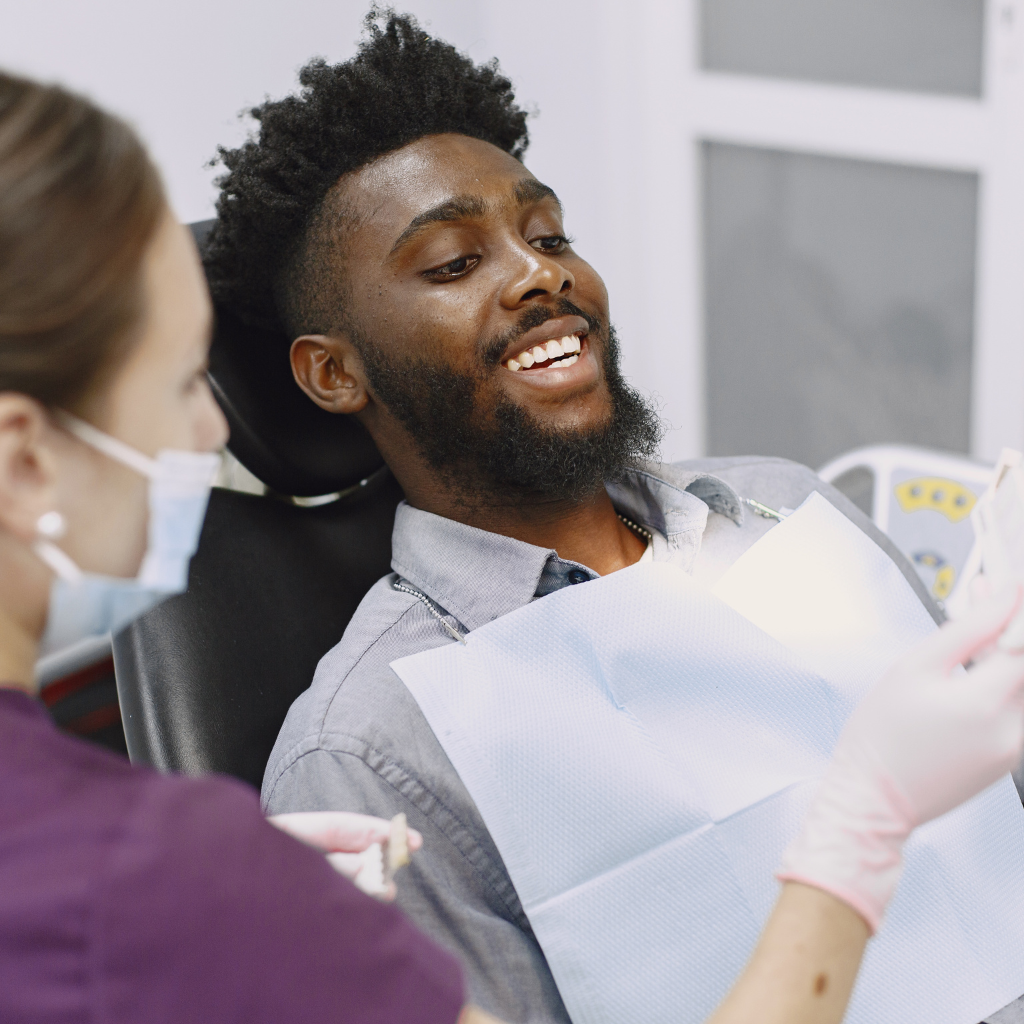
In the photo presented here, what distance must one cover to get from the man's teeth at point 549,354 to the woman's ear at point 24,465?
67cm

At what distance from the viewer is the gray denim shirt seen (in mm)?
977

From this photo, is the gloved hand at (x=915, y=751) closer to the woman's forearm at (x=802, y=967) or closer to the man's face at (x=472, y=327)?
the woman's forearm at (x=802, y=967)

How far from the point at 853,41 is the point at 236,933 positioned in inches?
90.4

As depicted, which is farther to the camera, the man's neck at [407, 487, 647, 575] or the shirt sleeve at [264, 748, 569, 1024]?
the man's neck at [407, 487, 647, 575]

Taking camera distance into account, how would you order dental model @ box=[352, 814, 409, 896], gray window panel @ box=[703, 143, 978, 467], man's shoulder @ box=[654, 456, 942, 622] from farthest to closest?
gray window panel @ box=[703, 143, 978, 467]
man's shoulder @ box=[654, 456, 942, 622]
dental model @ box=[352, 814, 409, 896]

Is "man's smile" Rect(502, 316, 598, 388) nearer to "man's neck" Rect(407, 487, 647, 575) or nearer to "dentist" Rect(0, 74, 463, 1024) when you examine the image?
"man's neck" Rect(407, 487, 647, 575)

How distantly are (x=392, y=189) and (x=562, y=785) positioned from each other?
66cm

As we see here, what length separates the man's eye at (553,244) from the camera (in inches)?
52.1

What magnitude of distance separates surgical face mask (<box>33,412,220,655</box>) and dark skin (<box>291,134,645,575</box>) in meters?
0.56

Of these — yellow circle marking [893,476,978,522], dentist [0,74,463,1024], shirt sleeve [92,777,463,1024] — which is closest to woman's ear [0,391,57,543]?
dentist [0,74,463,1024]

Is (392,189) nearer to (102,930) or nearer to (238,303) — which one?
(238,303)

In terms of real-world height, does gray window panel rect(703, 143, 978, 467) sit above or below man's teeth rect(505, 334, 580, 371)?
below

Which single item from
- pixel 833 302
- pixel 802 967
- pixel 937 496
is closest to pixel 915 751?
pixel 802 967

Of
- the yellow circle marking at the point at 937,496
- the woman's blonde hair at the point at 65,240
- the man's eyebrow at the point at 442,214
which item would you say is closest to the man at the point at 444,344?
the man's eyebrow at the point at 442,214
